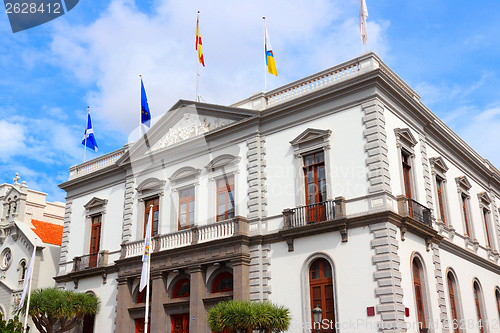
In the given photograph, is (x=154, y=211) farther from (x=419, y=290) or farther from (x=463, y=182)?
(x=463, y=182)

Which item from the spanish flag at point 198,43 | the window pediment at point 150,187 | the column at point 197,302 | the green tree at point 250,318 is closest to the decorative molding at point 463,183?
the green tree at point 250,318

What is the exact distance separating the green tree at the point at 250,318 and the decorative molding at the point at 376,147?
5681 millimetres

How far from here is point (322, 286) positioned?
2103 cm

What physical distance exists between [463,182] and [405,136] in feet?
23.9

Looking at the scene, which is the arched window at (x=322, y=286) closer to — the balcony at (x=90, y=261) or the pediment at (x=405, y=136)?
the pediment at (x=405, y=136)

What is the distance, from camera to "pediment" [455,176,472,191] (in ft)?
92.1

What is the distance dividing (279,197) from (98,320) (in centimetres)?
1182

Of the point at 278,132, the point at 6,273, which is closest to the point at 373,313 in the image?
the point at 278,132

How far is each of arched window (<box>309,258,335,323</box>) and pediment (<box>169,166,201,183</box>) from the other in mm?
7798

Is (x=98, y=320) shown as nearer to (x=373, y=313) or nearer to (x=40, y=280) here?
(x=40, y=280)

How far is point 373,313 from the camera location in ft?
63.1

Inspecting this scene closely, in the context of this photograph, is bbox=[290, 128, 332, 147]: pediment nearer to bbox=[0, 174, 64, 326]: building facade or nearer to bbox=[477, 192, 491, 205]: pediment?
bbox=[477, 192, 491, 205]: pediment

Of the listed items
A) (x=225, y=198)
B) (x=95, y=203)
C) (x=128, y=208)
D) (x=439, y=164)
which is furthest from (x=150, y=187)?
(x=439, y=164)

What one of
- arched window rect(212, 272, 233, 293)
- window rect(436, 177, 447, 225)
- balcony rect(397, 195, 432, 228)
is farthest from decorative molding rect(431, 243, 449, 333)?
arched window rect(212, 272, 233, 293)
